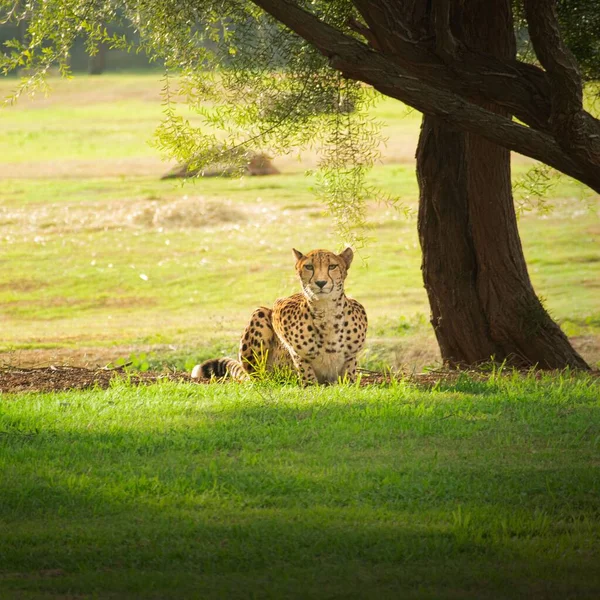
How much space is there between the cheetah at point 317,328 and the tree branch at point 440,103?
6.09ft

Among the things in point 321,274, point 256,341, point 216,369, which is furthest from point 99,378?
point 321,274

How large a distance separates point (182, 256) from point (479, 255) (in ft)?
42.4

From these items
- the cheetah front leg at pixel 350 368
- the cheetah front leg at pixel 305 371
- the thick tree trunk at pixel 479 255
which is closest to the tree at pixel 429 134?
the thick tree trunk at pixel 479 255

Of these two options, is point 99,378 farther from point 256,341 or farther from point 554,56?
point 554,56

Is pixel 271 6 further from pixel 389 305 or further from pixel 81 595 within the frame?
pixel 389 305

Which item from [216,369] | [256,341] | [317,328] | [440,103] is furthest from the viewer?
[216,369]

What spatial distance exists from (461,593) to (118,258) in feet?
60.9

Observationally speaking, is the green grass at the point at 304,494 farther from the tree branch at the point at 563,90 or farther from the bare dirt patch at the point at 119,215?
the bare dirt patch at the point at 119,215

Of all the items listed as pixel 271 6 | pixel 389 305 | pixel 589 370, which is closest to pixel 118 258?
pixel 389 305

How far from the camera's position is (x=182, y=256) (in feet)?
74.8

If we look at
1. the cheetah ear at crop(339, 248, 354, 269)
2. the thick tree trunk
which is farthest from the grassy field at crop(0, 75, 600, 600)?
the thick tree trunk

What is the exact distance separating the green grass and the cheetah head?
29.7 inches

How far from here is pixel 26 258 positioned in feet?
73.6

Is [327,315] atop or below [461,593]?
atop
